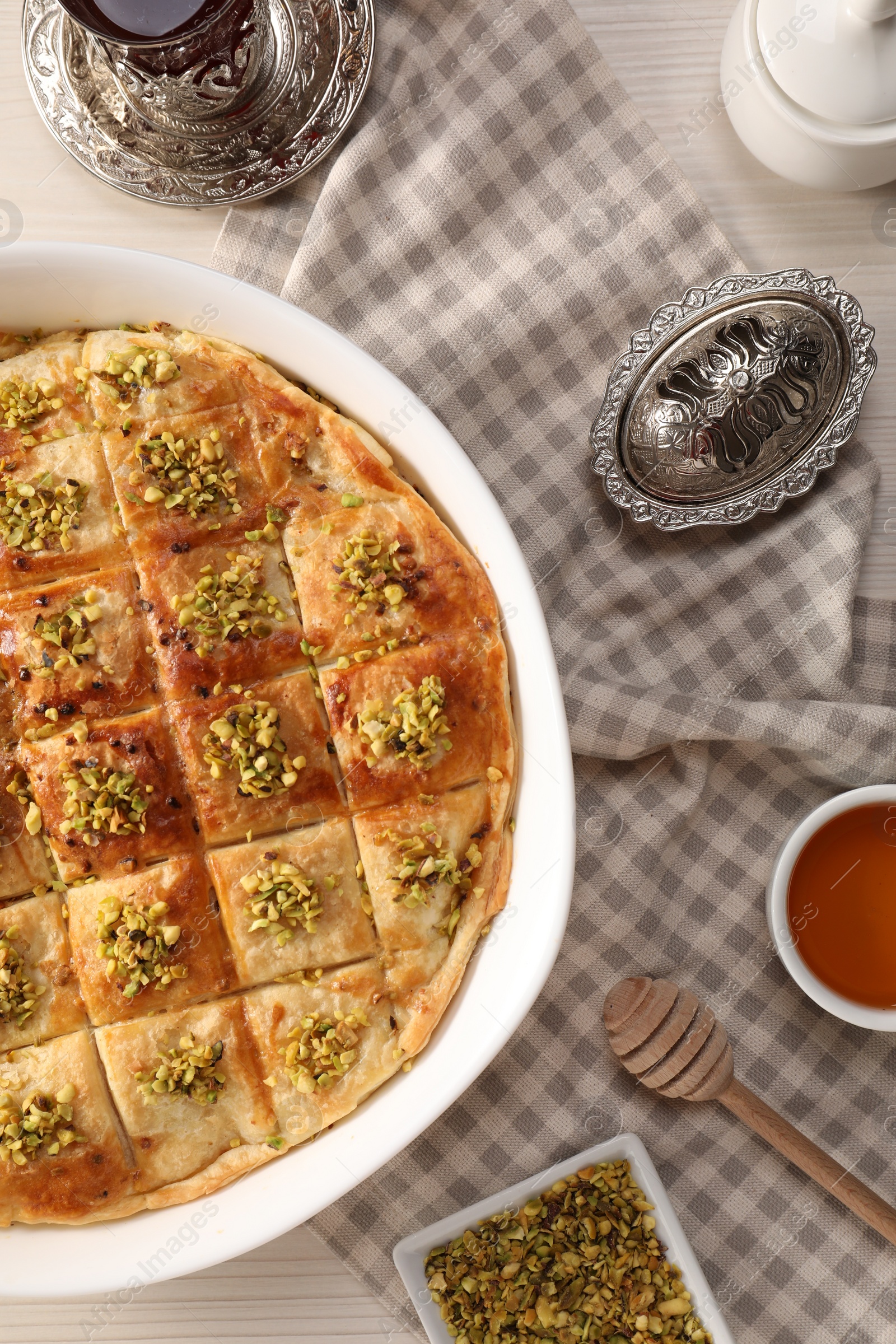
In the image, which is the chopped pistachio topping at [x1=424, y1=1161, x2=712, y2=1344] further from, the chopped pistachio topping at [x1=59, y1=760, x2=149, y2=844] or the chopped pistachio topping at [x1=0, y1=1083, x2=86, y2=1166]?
the chopped pistachio topping at [x1=59, y1=760, x2=149, y2=844]

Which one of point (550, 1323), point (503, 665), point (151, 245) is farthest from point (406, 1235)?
point (151, 245)

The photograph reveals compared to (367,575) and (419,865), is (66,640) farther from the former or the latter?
(419,865)

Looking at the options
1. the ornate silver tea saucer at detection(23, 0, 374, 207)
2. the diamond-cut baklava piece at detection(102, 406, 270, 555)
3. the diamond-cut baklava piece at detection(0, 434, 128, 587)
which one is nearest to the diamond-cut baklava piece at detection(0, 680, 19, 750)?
the diamond-cut baklava piece at detection(0, 434, 128, 587)

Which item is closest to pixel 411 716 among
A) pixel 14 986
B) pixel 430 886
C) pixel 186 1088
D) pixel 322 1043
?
pixel 430 886

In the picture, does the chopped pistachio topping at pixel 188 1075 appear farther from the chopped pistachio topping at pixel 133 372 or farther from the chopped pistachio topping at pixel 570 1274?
the chopped pistachio topping at pixel 133 372

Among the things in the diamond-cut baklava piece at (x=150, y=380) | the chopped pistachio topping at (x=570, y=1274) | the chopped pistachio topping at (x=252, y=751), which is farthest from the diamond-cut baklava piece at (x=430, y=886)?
the diamond-cut baklava piece at (x=150, y=380)

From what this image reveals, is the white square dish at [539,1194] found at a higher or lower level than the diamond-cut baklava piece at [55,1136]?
lower
